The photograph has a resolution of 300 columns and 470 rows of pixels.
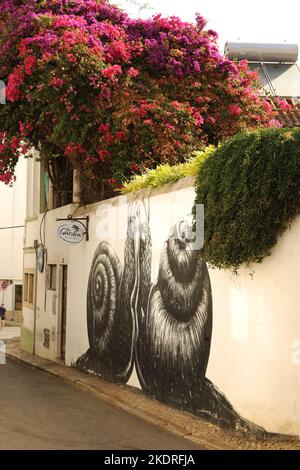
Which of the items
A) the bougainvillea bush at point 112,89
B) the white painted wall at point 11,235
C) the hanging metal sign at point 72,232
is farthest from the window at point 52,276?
the white painted wall at point 11,235

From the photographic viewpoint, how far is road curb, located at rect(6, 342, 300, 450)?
8141mm

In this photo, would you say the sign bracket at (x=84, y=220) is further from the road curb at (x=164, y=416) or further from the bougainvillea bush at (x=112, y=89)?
the road curb at (x=164, y=416)

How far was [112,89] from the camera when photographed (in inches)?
589

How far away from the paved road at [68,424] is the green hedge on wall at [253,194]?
2449 millimetres

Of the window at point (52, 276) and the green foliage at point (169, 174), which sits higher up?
the green foliage at point (169, 174)

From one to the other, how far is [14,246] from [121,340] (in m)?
29.9

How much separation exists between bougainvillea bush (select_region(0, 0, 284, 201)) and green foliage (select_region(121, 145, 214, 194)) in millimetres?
1717

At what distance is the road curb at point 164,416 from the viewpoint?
8.14 meters

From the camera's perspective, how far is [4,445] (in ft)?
26.3

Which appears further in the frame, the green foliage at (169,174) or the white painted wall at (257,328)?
the green foliage at (169,174)

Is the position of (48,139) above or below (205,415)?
above

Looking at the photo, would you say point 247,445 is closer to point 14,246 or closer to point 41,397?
point 41,397
